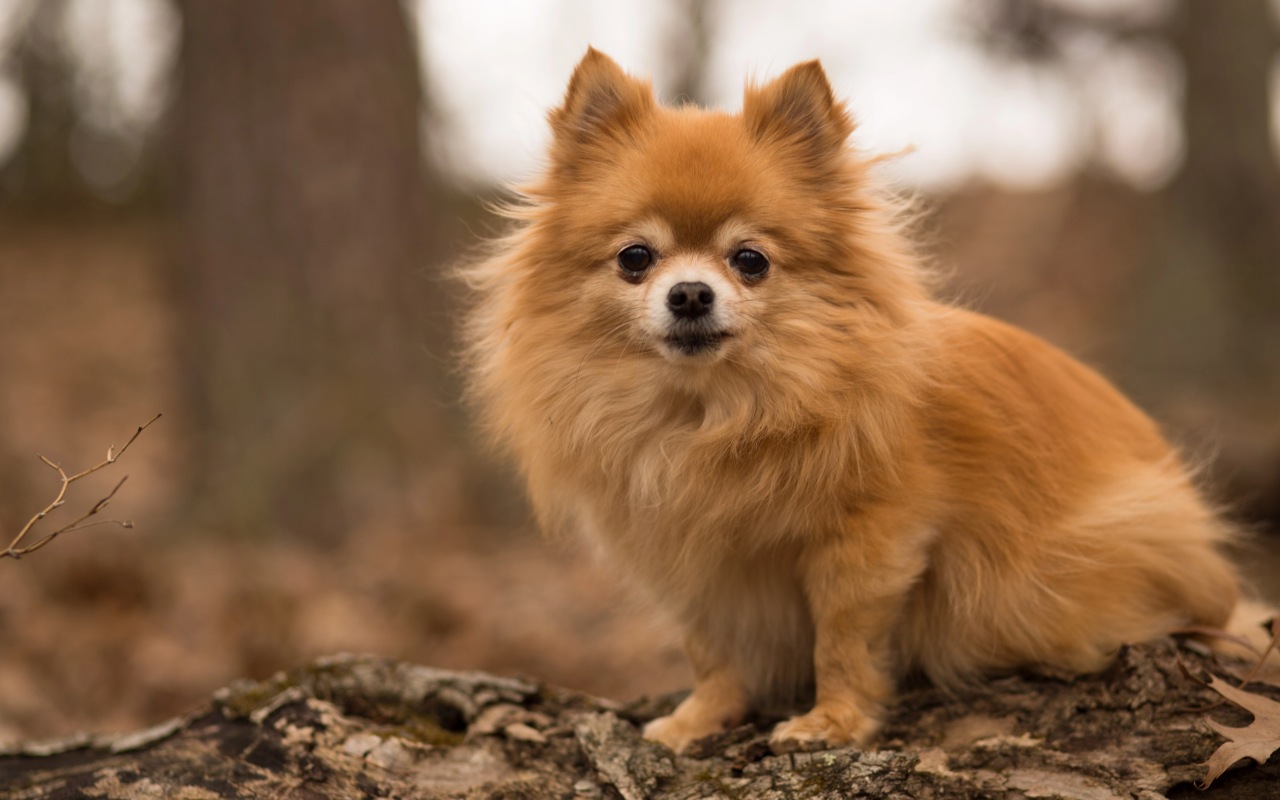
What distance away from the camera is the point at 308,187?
606cm

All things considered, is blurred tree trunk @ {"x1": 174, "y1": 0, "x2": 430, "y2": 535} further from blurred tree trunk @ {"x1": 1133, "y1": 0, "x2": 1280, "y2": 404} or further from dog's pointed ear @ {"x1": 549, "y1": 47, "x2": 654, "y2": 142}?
blurred tree trunk @ {"x1": 1133, "y1": 0, "x2": 1280, "y2": 404}

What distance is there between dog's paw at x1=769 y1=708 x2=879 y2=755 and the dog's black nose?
111 cm

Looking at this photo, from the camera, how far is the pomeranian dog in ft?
9.37

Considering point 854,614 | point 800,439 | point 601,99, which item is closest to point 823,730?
point 854,614

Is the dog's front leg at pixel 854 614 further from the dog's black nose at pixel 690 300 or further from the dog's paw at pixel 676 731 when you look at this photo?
the dog's black nose at pixel 690 300

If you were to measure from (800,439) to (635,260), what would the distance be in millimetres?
686

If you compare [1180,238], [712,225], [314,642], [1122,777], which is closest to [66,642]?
[314,642]

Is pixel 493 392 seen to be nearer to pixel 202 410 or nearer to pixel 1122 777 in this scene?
pixel 1122 777

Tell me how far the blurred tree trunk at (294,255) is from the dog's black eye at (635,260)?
3.42 metres

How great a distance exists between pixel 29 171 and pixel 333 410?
34.7 feet

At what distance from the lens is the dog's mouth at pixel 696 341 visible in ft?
9.48

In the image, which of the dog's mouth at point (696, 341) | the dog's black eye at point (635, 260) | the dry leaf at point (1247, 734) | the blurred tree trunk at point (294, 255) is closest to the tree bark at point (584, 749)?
the dry leaf at point (1247, 734)

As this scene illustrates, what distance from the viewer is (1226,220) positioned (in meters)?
8.39

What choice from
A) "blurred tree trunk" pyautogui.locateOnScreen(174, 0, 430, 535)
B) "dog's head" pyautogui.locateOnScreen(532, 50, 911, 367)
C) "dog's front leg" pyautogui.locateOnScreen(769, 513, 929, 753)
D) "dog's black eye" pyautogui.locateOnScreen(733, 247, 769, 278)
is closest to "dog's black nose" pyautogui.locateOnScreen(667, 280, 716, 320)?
"dog's head" pyautogui.locateOnScreen(532, 50, 911, 367)
